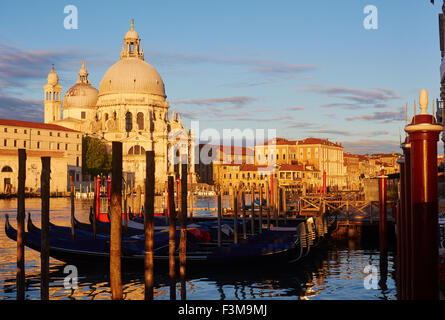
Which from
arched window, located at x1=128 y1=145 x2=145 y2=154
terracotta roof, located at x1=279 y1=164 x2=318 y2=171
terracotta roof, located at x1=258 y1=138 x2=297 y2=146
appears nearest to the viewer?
arched window, located at x1=128 y1=145 x2=145 y2=154

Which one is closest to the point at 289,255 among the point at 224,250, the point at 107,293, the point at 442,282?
the point at 224,250

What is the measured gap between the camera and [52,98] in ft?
264

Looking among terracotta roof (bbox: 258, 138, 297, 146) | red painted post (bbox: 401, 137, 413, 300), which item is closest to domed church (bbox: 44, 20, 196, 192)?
terracotta roof (bbox: 258, 138, 297, 146)

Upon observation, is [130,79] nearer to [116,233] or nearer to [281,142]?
[281,142]

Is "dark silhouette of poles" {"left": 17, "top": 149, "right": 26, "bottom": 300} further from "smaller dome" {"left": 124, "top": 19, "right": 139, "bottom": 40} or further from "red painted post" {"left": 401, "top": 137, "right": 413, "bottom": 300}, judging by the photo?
"smaller dome" {"left": 124, "top": 19, "right": 139, "bottom": 40}

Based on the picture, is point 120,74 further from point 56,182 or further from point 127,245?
point 127,245

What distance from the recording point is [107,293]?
1062 cm

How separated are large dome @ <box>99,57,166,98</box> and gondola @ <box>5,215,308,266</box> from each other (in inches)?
2299

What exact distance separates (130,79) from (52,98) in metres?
15.6

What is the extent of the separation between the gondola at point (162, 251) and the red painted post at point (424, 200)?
951 centimetres

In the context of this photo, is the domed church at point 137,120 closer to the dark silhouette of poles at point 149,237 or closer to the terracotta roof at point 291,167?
the terracotta roof at point 291,167

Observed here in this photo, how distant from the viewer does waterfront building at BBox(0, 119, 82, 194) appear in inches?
2159

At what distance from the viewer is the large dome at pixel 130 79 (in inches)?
2783

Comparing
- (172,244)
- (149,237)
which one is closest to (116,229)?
(149,237)
